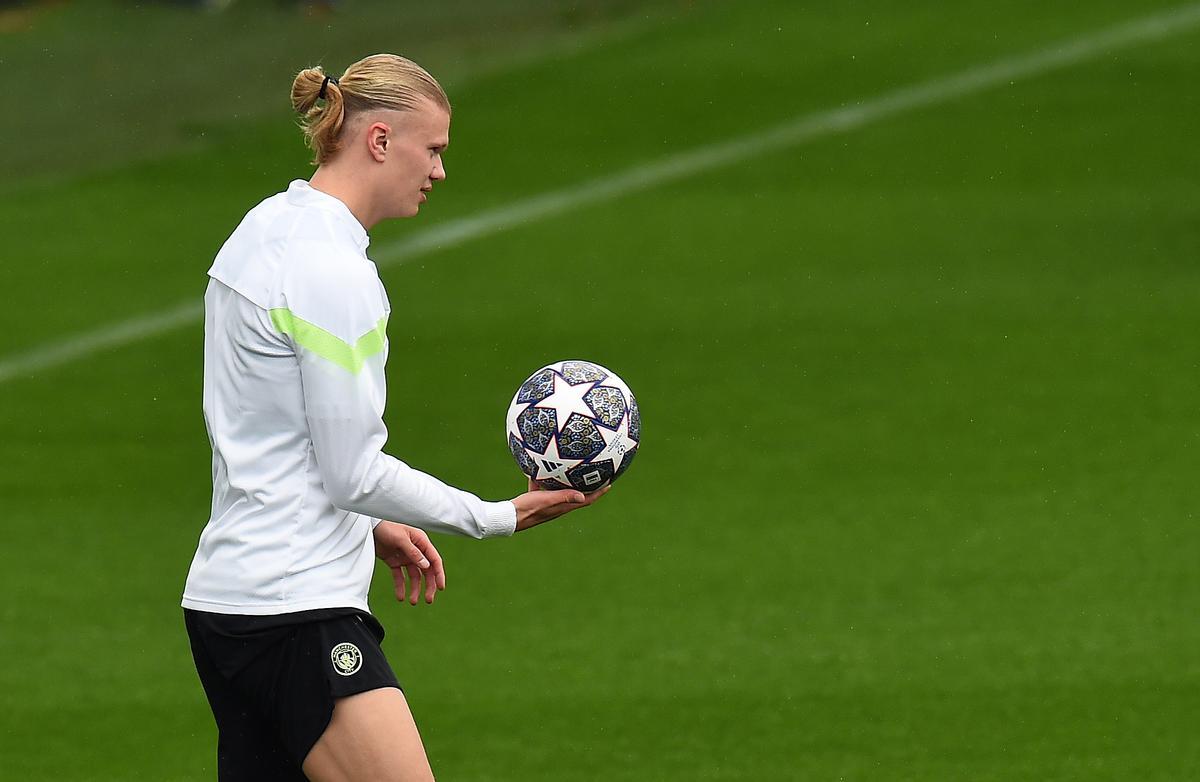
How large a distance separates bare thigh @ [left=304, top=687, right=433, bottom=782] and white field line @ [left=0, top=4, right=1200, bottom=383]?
832cm

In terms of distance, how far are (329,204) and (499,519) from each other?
79cm

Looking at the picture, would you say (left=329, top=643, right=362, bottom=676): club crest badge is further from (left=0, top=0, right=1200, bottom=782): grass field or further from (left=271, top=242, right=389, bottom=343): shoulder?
(left=0, top=0, right=1200, bottom=782): grass field

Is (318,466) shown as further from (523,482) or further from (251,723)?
(523,482)

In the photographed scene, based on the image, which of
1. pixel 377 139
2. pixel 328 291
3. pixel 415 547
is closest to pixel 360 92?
pixel 377 139

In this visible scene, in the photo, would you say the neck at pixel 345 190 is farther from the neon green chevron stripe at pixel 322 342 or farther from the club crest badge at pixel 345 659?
the club crest badge at pixel 345 659

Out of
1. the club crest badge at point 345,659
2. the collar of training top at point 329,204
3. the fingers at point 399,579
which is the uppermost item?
the collar of training top at point 329,204

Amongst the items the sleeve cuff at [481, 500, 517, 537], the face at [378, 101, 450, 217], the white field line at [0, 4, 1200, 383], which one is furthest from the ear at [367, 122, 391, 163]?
the white field line at [0, 4, 1200, 383]

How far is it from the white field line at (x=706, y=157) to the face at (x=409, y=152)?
8178mm

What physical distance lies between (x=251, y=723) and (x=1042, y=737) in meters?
3.50

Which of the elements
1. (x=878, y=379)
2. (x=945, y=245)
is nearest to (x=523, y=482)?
(x=878, y=379)

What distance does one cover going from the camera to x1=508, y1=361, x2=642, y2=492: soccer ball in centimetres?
479

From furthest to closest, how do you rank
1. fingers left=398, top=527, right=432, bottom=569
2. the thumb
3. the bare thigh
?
fingers left=398, top=527, right=432, bottom=569, the thumb, the bare thigh

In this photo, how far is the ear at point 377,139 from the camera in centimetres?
423

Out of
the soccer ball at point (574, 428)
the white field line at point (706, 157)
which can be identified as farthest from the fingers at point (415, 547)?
the white field line at point (706, 157)
